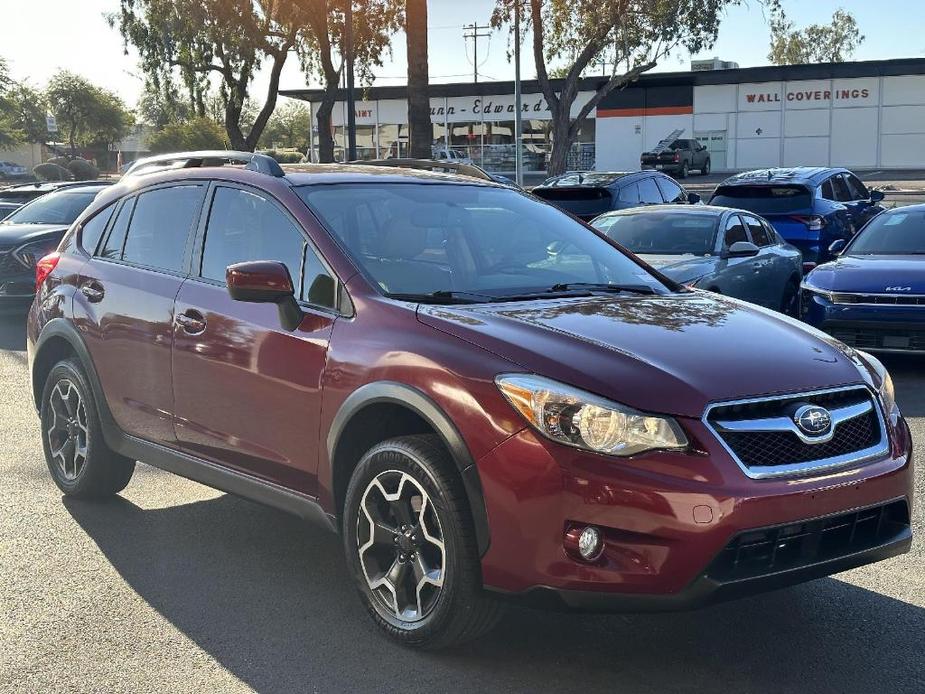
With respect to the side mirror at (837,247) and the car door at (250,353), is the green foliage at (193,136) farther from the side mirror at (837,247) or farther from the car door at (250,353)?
the car door at (250,353)

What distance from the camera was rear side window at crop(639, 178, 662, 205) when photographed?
1600 cm

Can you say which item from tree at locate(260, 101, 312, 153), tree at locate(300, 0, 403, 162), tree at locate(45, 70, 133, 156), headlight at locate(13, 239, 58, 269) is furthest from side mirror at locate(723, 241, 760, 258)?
tree at locate(260, 101, 312, 153)

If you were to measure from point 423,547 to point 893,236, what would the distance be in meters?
8.49

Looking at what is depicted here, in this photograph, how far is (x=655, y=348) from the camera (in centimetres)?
391

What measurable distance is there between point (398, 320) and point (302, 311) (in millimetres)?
557

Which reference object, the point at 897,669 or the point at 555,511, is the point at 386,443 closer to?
the point at 555,511

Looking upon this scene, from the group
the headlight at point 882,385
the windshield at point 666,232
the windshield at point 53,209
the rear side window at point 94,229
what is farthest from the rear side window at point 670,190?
the headlight at point 882,385

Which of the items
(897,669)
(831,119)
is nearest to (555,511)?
(897,669)

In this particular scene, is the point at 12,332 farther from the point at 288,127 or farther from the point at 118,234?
the point at 288,127

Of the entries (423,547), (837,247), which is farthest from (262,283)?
(837,247)

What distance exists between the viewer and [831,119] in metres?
55.9

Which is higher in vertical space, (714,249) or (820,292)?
(714,249)

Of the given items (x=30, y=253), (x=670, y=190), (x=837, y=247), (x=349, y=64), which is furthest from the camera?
(x=349, y=64)

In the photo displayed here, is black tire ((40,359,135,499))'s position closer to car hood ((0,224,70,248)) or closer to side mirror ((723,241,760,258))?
side mirror ((723,241,760,258))
